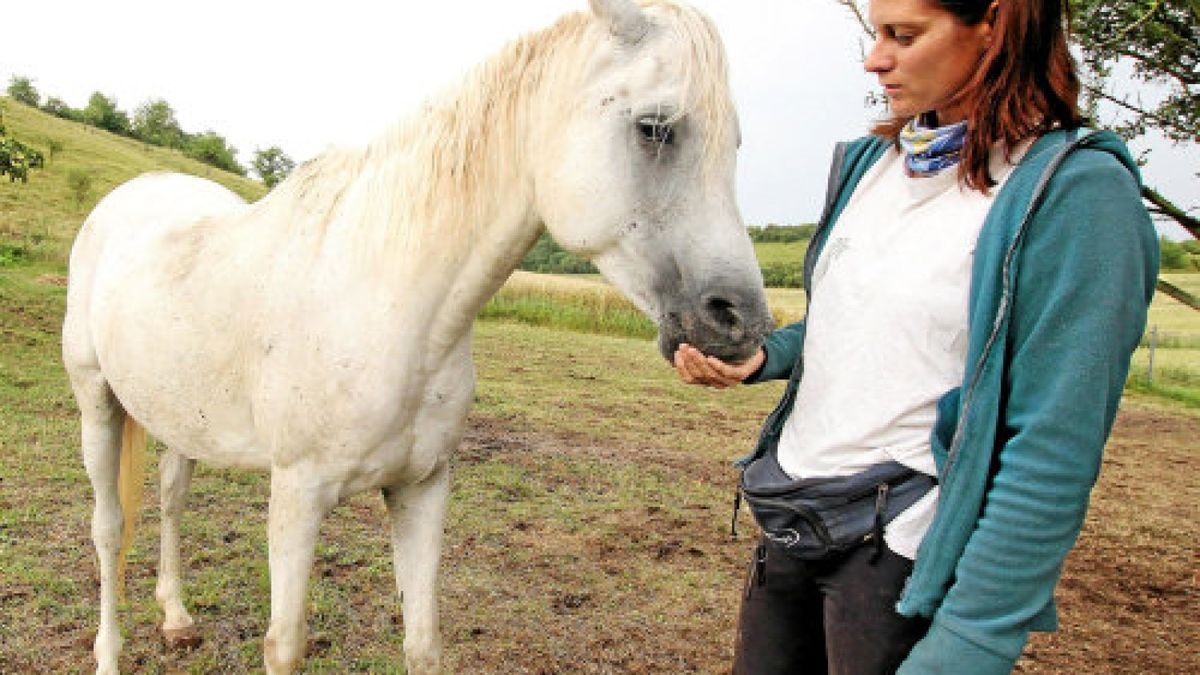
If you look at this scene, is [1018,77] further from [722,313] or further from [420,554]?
[420,554]

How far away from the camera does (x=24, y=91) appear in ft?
201

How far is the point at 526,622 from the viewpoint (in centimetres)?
369

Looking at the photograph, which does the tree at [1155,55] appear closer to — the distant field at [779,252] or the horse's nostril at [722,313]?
the horse's nostril at [722,313]

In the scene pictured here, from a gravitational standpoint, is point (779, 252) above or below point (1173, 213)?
below

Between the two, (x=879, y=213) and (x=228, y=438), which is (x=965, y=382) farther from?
(x=228, y=438)

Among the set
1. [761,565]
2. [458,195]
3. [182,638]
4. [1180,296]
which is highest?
[458,195]

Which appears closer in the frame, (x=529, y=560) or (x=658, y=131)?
(x=658, y=131)

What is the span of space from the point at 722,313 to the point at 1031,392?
74 centimetres

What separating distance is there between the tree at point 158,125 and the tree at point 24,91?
6.58m

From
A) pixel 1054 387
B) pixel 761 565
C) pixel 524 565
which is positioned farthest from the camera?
pixel 524 565

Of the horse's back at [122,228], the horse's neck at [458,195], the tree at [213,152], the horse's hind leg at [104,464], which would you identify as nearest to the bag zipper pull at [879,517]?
the horse's neck at [458,195]

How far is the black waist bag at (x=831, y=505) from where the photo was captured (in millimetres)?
1353

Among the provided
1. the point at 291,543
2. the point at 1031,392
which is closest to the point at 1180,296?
the point at 1031,392

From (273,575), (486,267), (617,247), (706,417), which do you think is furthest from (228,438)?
(706,417)
